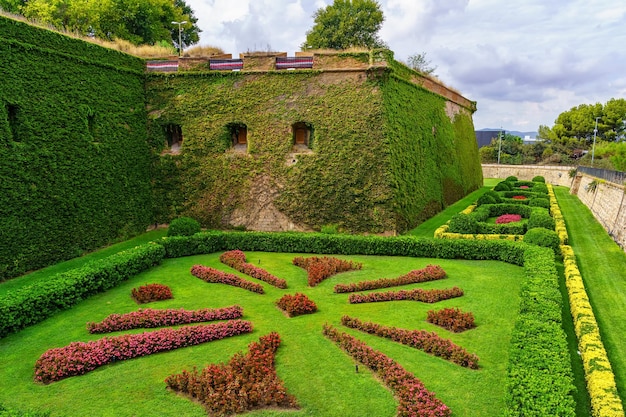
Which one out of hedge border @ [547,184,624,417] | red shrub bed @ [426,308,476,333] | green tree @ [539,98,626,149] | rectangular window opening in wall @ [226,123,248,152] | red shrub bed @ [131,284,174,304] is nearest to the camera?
hedge border @ [547,184,624,417]

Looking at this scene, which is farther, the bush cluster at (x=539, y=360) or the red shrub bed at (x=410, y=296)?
the red shrub bed at (x=410, y=296)

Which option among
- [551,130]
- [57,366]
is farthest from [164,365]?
[551,130]

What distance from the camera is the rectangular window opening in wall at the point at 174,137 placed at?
19609 millimetres

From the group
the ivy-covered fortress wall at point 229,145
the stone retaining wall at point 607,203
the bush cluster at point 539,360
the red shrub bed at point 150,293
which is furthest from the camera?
the stone retaining wall at point 607,203

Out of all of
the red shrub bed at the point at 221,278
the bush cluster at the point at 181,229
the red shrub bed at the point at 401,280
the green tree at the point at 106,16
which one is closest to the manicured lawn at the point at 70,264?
the bush cluster at the point at 181,229

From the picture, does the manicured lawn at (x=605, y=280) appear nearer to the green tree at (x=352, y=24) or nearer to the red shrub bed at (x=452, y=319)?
the red shrub bed at (x=452, y=319)

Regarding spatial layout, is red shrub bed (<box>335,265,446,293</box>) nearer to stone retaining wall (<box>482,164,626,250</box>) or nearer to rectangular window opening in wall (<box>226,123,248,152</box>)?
stone retaining wall (<box>482,164,626,250</box>)

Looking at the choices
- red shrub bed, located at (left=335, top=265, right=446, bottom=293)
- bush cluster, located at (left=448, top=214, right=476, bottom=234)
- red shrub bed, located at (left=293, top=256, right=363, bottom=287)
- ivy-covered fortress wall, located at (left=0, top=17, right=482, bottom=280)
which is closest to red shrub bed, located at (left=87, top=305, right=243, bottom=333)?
red shrub bed, located at (left=293, top=256, right=363, bottom=287)

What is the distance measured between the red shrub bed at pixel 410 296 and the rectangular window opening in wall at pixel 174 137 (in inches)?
501

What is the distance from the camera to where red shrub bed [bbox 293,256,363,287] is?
12.1 meters

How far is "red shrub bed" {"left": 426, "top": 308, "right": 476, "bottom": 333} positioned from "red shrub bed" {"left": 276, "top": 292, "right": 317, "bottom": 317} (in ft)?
8.66

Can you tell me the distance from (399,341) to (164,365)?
4.40 meters

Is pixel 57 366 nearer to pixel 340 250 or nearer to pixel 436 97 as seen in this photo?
pixel 340 250

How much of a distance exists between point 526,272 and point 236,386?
26.0ft
